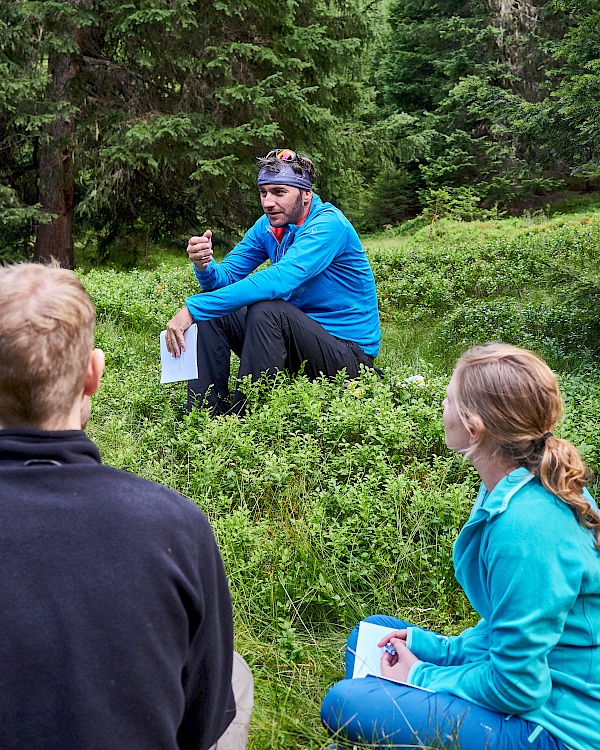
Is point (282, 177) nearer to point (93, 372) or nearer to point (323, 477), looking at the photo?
point (323, 477)

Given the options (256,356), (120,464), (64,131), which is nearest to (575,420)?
(256,356)

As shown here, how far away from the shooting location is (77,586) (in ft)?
Result: 3.95

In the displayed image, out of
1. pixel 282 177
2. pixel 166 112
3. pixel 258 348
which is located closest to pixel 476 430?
pixel 258 348

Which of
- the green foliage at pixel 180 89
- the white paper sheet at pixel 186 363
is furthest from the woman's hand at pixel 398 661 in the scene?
the green foliage at pixel 180 89

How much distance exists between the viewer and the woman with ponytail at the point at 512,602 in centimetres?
185

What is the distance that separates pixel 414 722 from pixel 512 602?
0.50m

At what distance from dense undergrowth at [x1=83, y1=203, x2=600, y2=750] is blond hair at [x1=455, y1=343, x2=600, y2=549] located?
109 centimetres

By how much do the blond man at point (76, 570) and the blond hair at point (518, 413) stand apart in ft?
3.24

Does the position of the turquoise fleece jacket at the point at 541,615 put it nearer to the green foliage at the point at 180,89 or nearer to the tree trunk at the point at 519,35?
the green foliage at the point at 180,89

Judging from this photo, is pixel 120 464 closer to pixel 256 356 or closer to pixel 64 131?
pixel 256 356

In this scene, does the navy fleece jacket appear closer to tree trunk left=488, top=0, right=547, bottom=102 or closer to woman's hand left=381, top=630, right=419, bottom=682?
woman's hand left=381, top=630, right=419, bottom=682

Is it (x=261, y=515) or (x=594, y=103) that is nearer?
(x=261, y=515)

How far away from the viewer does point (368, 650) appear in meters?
2.39

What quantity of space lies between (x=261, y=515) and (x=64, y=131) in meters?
9.95
